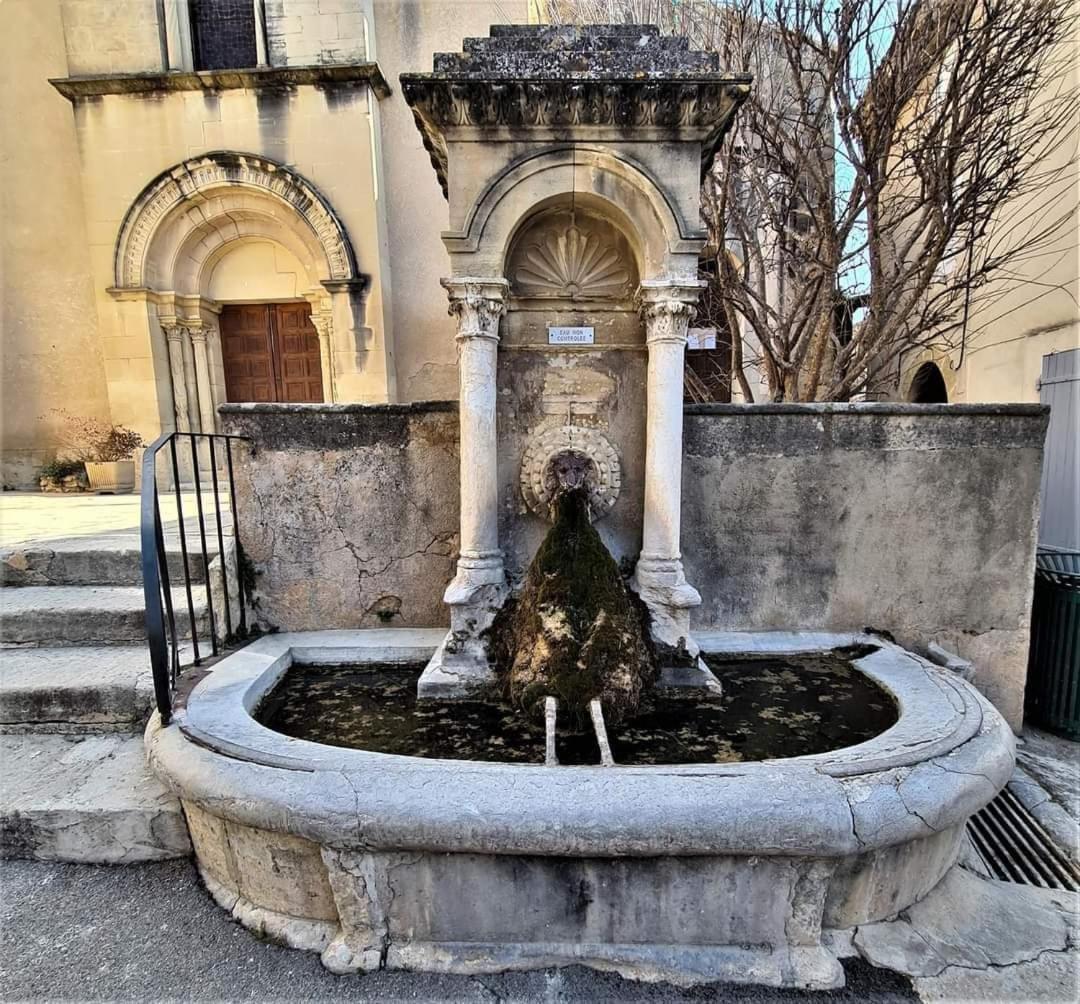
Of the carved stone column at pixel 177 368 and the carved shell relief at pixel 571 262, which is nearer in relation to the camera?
the carved shell relief at pixel 571 262

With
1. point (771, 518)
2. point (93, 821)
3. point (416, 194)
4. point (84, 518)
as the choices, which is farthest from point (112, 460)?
point (771, 518)

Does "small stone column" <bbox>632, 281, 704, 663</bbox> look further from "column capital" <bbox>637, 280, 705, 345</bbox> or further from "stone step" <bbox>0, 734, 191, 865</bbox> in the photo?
"stone step" <bbox>0, 734, 191, 865</bbox>

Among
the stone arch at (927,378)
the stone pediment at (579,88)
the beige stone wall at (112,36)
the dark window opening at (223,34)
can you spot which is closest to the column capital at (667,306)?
the stone pediment at (579,88)

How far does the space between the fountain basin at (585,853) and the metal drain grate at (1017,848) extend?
30.5 inches

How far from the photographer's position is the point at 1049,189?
5.00 meters

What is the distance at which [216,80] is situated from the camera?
6.61 metres

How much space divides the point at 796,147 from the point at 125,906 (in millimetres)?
6047

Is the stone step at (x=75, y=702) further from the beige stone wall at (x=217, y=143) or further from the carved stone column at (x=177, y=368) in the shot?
the beige stone wall at (x=217, y=143)

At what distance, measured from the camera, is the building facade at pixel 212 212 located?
6672 mm

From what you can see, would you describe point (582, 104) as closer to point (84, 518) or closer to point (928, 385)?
point (84, 518)

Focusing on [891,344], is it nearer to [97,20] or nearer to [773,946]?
[773,946]

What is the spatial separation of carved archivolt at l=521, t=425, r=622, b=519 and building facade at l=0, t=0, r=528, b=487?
5.08 metres

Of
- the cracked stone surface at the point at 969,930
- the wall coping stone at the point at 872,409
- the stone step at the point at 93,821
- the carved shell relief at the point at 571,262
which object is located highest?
the carved shell relief at the point at 571,262

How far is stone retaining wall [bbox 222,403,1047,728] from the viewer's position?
2.92m
